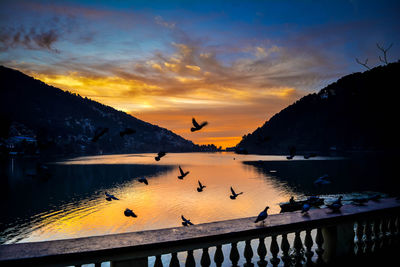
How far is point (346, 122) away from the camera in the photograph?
165 m

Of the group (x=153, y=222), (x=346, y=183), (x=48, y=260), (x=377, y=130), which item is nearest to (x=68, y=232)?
(x=153, y=222)

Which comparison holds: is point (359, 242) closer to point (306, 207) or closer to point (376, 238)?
point (376, 238)

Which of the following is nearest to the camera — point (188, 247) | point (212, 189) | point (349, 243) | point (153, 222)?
point (188, 247)

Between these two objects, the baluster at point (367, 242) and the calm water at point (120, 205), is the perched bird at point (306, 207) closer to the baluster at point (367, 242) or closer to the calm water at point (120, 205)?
the baluster at point (367, 242)

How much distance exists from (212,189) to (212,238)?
201ft

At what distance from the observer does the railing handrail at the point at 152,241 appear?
278cm

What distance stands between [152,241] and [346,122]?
187791 mm

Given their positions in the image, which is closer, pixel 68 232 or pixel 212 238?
pixel 212 238

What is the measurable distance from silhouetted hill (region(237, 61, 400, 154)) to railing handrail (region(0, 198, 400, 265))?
135 m

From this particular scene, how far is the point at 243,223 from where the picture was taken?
384 cm

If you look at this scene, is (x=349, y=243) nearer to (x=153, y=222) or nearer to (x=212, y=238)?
(x=212, y=238)

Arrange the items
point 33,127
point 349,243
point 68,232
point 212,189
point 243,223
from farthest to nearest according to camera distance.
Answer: point 33,127 < point 212,189 < point 68,232 < point 349,243 < point 243,223

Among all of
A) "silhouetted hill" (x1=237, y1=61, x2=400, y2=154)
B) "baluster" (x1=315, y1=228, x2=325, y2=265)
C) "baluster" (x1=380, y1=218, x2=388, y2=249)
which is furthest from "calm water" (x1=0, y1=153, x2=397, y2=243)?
"silhouetted hill" (x1=237, y1=61, x2=400, y2=154)

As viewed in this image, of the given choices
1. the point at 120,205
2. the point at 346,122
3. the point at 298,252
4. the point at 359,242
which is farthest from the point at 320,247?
the point at 346,122
